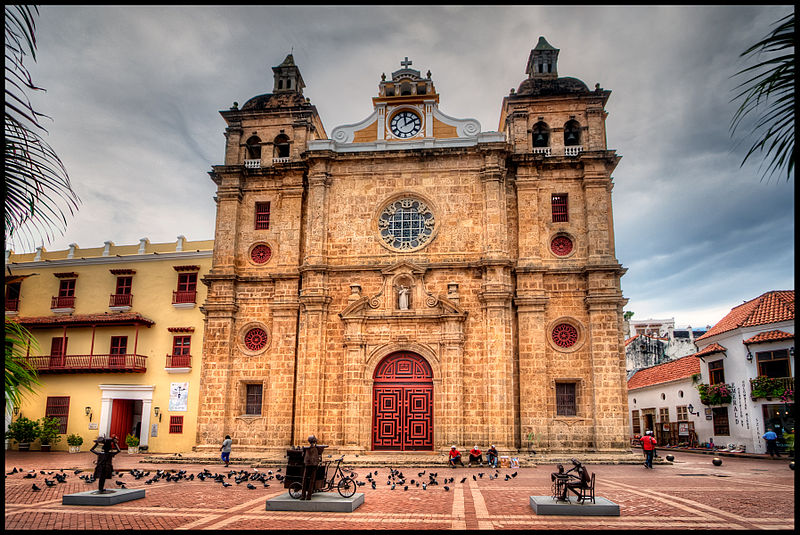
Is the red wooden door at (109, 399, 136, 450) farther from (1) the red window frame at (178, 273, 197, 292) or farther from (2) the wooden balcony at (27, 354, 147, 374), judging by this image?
(1) the red window frame at (178, 273, 197, 292)

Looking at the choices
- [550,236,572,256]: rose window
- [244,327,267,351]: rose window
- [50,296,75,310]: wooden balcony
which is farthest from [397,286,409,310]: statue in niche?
[50,296,75,310]: wooden balcony

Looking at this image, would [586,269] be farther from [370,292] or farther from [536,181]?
[370,292]

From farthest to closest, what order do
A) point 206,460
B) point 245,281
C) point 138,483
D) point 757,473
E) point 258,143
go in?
point 258,143 → point 245,281 → point 206,460 → point 757,473 → point 138,483

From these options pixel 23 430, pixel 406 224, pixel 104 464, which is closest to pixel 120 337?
pixel 23 430

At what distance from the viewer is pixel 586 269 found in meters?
23.3

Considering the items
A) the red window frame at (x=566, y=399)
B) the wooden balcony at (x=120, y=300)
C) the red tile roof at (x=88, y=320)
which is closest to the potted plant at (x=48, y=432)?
the red tile roof at (x=88, y=320)

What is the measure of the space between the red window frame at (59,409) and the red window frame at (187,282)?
7.26m

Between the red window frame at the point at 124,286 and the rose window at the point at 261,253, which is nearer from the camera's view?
the rose window at the point at 261,253

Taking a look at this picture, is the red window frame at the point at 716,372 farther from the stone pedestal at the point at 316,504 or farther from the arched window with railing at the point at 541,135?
the stone pedestal at the point at 316,504

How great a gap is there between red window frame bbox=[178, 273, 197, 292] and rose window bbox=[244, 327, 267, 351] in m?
5.36

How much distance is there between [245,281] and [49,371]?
11091mm

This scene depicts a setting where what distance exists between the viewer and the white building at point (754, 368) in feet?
84.7


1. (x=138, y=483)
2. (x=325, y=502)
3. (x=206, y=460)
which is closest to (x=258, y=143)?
(x=206, y=460)

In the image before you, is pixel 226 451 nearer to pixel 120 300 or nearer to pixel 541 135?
pixel 120 300
